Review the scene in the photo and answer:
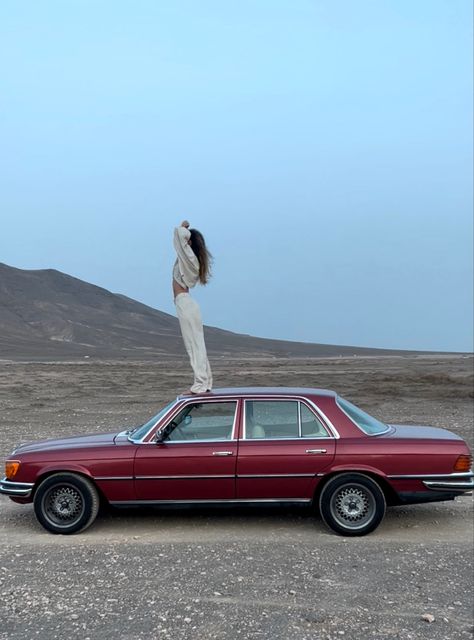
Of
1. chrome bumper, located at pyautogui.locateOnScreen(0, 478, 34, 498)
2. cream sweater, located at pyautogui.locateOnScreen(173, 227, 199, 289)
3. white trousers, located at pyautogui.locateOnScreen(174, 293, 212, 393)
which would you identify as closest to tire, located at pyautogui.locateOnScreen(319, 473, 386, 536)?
white trousers, located at pyautogui.locateOnScreen(174, 293, 212, 393)

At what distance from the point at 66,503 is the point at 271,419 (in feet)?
6.99

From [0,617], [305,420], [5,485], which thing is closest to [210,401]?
[305,420]

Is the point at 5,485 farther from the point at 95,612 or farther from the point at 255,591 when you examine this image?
the point at 255,591

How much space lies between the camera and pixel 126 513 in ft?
25.6

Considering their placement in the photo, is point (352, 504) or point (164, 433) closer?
point (352, 504)

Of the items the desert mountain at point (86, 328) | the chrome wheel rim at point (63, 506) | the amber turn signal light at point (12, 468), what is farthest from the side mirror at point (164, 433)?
the desert mountain at point (86, 328)

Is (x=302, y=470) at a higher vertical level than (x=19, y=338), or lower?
lower

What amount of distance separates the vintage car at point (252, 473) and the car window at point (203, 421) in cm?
2

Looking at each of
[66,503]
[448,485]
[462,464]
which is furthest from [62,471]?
[462,464]

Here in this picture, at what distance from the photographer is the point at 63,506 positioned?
7062 millimetres

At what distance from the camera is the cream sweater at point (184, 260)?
29.3 feet

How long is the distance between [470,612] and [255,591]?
1627 mm

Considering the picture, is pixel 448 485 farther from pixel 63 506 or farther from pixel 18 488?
pixel 18 488

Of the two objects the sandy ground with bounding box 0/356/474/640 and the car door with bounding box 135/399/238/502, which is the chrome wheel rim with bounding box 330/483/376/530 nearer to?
the sandy ground with bounding box 0/356/474/640
